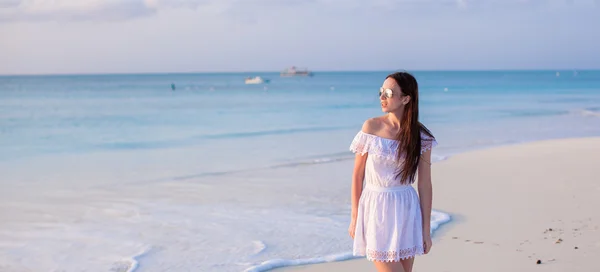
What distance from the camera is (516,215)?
7.21 meters

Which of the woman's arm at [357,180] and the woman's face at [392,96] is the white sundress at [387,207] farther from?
the woman's face at [392,96]

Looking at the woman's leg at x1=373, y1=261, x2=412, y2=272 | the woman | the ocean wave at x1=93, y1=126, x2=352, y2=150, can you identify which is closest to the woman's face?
the woman

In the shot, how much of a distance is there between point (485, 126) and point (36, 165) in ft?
47.7

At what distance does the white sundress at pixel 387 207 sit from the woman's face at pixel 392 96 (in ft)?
0.62

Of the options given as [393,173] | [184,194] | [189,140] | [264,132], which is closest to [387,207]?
[393,173]

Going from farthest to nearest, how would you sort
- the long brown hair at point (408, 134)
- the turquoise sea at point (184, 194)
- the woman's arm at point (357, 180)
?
1. the turquoise sea at point (184, 194)
2. the woman's arm at point (357, 180)
3. the long brown hair at point (408, 134)

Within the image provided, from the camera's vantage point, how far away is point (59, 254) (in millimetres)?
6480

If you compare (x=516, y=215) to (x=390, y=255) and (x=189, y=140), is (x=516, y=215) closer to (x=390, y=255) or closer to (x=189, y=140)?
(x=390, y=255)

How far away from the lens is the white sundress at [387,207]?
343 centimetres

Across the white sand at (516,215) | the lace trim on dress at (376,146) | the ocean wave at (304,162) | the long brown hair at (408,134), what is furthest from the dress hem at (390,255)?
the ocean wave at (304,162)

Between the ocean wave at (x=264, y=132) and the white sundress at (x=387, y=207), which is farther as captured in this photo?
the ocean wave at (x=264, y=132)

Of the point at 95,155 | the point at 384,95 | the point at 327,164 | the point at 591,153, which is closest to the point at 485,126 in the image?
the point at 591,153

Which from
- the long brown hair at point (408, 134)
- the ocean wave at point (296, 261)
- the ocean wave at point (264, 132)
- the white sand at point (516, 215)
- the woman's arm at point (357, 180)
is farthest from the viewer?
the ocean wave at point (264, 132)

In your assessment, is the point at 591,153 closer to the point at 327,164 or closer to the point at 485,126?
the point at 327,164
